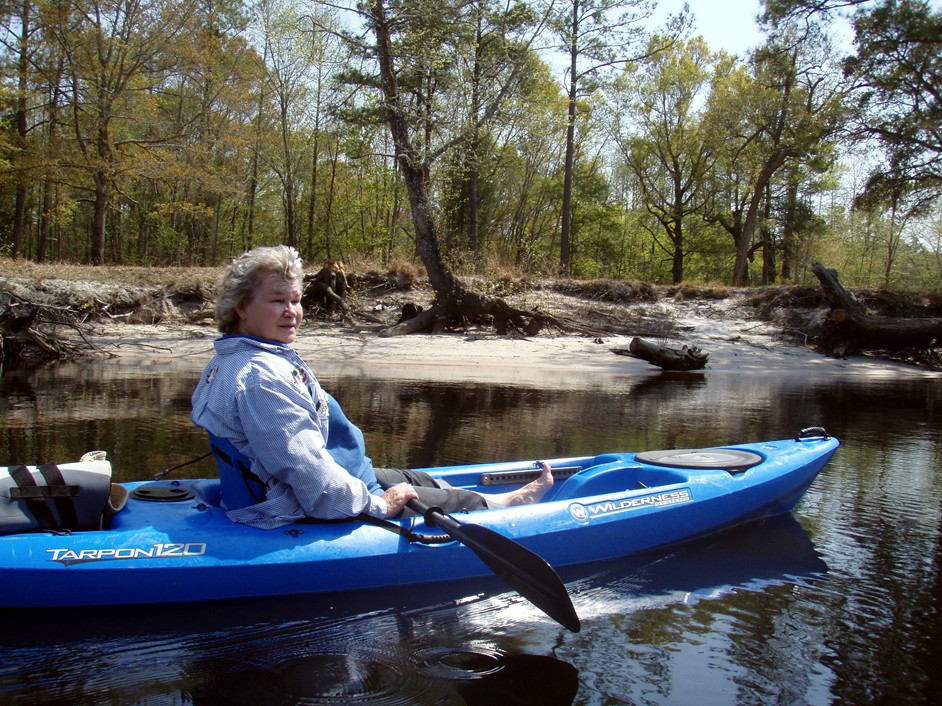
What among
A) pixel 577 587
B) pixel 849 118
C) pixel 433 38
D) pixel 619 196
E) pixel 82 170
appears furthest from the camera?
pixel 619 196

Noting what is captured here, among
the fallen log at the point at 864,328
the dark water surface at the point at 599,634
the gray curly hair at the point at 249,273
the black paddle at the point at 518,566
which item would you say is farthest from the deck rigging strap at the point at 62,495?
the fallen log at the point at 864,328

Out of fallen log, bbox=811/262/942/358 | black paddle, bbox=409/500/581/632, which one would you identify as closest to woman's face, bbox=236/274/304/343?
black paddle, bbox=409/500/581/632

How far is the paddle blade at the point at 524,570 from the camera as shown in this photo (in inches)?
109

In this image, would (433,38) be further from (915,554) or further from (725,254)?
(725,254)

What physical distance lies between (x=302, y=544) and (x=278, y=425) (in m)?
0.63

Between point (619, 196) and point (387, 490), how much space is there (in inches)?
1174

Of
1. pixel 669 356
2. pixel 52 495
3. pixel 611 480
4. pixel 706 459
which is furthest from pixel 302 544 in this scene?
pixel 669 356

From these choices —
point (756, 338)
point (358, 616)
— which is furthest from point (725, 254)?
point (358, 616)

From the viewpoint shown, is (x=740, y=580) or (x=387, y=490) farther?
(x=740, y=580)

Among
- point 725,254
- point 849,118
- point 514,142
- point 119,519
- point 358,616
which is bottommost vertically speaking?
point 358,616

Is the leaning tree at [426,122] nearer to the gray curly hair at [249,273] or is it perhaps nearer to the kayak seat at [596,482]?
the kayak seat at [596,482]

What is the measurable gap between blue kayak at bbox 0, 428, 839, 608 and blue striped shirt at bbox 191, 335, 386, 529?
0.15 metres

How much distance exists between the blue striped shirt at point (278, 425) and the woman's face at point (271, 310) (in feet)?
0.15

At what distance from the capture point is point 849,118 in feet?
48.5
